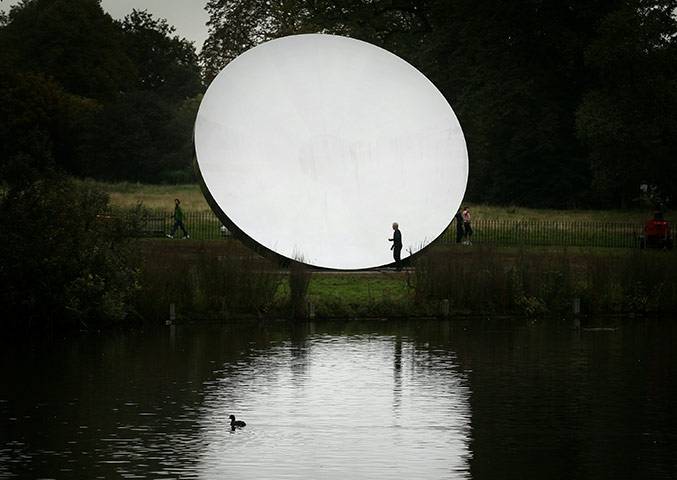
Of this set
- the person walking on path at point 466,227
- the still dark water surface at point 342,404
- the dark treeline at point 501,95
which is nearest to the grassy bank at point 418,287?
the still dark water surface at point 342,404

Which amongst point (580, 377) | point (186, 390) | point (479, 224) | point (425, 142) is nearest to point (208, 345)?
point (186, 390)

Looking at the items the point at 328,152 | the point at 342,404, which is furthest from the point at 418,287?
the point at 342,404

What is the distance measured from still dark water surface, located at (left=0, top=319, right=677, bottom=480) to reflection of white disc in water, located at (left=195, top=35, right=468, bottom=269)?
192 inches

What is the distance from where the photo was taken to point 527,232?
38.8m

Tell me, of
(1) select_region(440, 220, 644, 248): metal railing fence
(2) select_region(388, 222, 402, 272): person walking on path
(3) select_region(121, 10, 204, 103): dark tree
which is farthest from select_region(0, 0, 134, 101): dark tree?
(2) select_region(388, 222, 402, 272): person walking on path

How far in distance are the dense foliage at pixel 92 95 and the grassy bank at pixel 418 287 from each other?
124 feet

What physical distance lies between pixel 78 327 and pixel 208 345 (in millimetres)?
3168

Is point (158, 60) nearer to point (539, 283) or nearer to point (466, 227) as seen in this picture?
point (466, 227)

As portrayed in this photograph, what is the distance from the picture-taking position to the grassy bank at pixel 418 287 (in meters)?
23.0

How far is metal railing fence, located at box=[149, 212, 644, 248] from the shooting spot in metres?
36.8

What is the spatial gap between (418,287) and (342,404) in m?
10.3

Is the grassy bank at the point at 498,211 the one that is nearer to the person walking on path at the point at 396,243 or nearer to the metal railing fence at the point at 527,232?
the metal railing fence at the point at 527,232

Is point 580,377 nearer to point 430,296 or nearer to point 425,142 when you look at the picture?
point 430,296

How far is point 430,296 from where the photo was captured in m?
24.5
